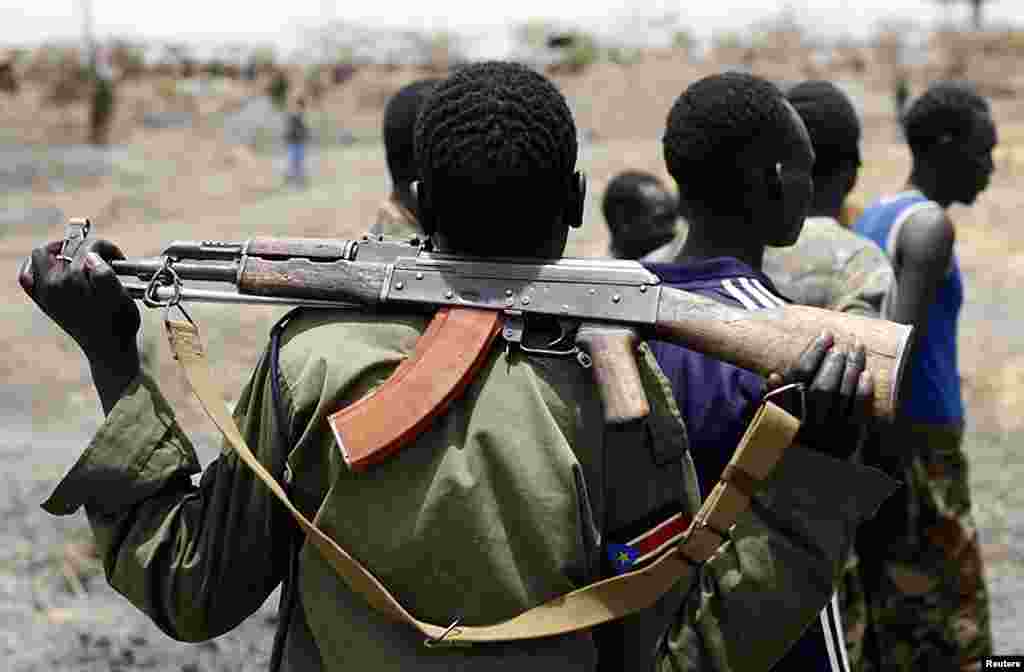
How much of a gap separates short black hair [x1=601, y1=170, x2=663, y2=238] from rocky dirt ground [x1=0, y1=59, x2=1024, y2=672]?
192 centimetres

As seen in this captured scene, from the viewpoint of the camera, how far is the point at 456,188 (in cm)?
181

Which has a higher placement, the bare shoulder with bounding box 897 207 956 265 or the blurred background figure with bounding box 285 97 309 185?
the bare shoulder with bounding box 897 207 956 265

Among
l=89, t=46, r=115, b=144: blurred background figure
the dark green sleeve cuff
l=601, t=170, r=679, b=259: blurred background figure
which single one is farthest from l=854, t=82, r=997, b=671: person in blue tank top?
l=89, t=46, r=115, b=144: blurred background figure

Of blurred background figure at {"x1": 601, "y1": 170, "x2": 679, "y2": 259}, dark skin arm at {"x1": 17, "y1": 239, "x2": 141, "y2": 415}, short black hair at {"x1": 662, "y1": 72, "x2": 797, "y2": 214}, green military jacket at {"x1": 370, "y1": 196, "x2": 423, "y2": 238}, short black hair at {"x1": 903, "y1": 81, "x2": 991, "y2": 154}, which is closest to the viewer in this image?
dark skin arm at {"x1": 17, "y1": 239, "x2": 141, "y2": 415}

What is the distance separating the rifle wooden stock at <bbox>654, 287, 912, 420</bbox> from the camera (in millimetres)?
1801

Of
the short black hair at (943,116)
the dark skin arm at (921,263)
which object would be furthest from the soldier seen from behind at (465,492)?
the short black hair at (943,116)

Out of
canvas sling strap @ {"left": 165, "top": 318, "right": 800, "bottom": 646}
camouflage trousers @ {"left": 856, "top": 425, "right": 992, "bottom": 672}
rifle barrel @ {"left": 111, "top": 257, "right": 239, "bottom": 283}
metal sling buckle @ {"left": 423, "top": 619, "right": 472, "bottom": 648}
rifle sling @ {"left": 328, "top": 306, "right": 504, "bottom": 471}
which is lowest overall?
camouflage trousers @ {"left": 856, "top": 425, "right": 992, "bottom": 672}

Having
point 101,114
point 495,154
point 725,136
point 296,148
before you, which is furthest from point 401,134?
point 101,114

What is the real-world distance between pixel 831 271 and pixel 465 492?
2.04 m

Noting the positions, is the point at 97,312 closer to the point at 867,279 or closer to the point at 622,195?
the point at 867,279

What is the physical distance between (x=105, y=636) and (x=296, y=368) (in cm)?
309

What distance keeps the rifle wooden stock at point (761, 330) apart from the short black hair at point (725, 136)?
2.54 feet

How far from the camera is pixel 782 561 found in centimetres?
181

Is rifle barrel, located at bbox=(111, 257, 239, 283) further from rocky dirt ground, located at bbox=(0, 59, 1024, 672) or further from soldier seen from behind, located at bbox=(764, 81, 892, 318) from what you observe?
rocky dirt ground, located at bbox=(0, 59, 1024, 672)
